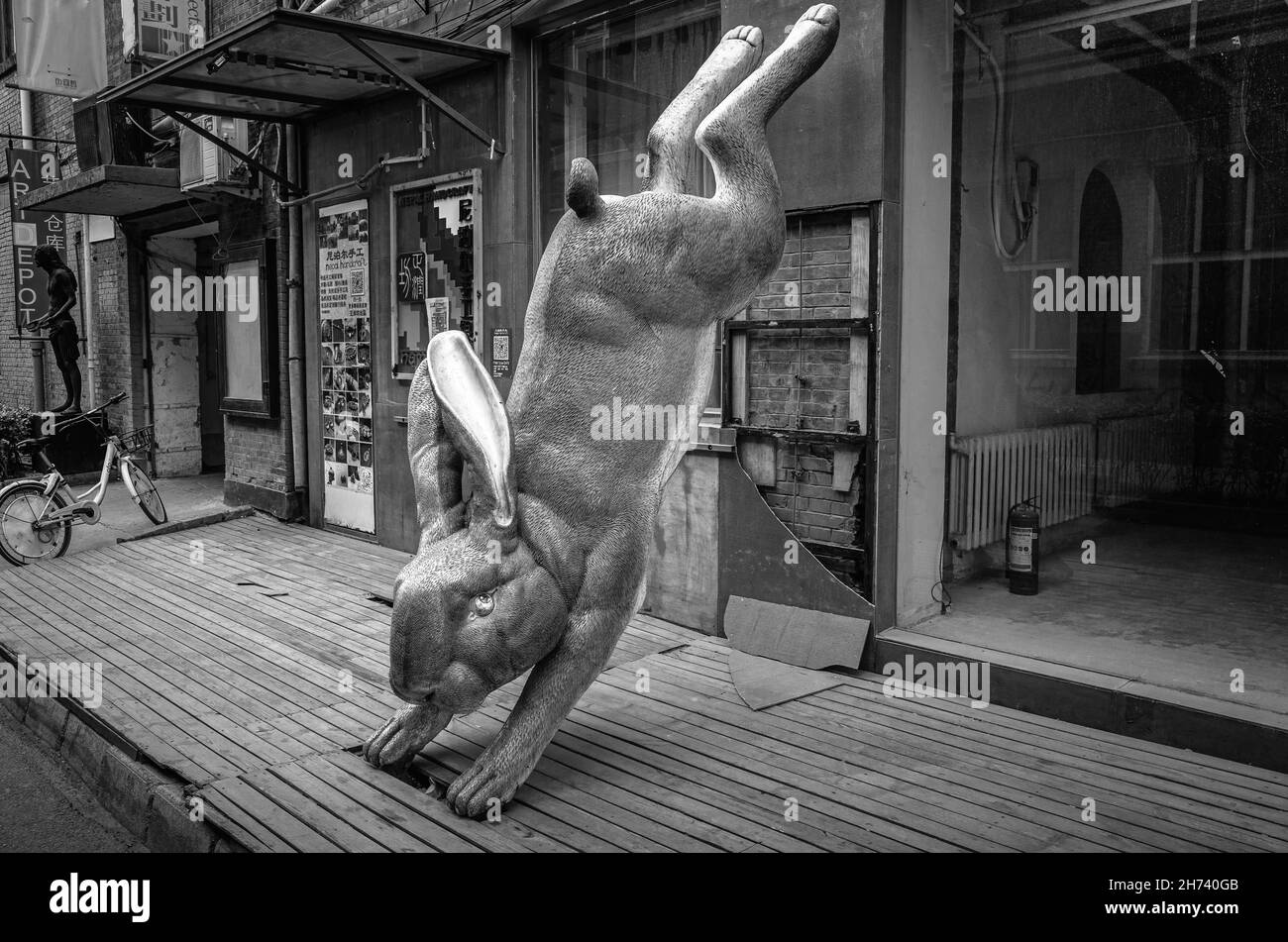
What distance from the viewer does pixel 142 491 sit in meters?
9.98

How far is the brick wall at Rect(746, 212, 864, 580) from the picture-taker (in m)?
5.70

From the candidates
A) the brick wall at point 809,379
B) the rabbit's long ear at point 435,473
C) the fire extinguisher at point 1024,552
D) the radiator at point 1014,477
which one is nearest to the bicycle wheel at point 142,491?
the brick wall at point 809,379

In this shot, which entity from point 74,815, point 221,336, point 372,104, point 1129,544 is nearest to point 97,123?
point 221,336

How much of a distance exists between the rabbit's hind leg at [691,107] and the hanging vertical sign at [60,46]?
379 inches

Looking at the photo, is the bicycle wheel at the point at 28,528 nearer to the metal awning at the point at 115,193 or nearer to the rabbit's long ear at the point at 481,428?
the metal awning at the point at 115,193

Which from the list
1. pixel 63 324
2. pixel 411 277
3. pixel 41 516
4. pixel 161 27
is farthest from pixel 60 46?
pixel 411 277

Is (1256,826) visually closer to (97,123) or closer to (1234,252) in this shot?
(1234,252)

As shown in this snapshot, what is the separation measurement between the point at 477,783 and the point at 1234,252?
718 cm

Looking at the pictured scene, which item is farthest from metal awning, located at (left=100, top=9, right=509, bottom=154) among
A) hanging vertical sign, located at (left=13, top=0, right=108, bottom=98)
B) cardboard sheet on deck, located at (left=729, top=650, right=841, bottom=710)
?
cardboard sheet on deck, located at (left=729, top=650, right=841, bottom=710)

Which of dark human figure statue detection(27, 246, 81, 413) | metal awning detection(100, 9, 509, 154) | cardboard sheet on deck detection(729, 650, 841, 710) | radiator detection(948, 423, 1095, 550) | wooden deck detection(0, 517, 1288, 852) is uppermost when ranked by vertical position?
metal awning detection(100, 9, 509, 154)

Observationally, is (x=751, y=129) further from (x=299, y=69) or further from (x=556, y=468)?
(x=299, y=69)

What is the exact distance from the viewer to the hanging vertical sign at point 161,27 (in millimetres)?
10836

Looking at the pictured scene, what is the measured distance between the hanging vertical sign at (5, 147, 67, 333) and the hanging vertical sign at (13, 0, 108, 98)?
113 inches

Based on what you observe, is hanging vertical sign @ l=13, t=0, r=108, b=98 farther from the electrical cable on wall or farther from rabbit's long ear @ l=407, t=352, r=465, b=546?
rabbit's long ear @ l=407, t=352, r=465, b=546
